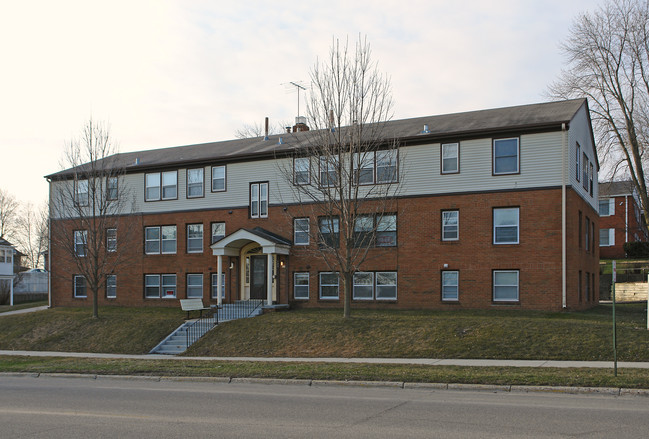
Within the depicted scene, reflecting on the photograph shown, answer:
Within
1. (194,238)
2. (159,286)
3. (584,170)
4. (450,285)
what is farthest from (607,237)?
(159,286)

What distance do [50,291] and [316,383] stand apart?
90.4 feet

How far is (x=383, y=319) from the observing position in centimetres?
2348

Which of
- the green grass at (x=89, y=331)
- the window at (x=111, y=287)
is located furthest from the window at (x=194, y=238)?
the window at (x=111, y=287)

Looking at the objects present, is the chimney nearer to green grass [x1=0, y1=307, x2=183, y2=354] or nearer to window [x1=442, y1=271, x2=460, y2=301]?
green grass [x1=0, y1=307, x2=183, y2=354]

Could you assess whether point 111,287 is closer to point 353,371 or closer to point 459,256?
point 459,256

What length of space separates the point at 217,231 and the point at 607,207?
123 ft

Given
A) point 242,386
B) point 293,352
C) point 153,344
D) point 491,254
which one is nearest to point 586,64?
point 491,254

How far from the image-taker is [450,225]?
27.6 meters

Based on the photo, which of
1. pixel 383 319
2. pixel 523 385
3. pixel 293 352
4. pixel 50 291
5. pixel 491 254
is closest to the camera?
pixel 523 385

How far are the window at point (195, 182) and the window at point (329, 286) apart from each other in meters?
8.37

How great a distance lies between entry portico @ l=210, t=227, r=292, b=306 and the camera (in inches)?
1160

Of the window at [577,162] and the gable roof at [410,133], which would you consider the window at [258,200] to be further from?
the window at [577,162]

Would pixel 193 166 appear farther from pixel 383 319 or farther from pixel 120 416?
pixel 120 416

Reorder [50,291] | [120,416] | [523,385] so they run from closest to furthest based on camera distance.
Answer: [120,416] < [523,385] < [50,291]
